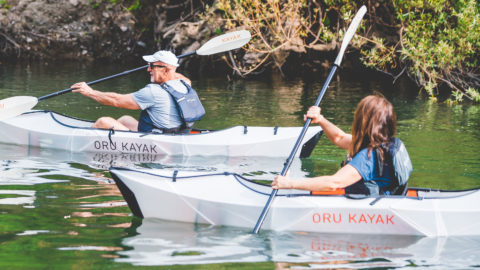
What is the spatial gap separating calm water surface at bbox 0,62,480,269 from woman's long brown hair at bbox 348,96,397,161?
2.32ft

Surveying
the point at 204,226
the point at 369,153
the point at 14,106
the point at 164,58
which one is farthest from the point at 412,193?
the point at 14,106

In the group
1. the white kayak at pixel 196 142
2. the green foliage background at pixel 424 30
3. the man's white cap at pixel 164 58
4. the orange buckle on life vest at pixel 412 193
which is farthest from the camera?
the green foliage background at pixel 424 30

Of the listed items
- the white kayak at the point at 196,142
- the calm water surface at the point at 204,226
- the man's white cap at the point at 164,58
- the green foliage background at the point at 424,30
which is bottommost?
the calm water surface at the point at 204,226

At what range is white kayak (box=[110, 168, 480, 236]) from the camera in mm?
4594

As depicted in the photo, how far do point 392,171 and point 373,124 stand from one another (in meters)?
0.39

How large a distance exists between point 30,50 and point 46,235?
16890 millimetres

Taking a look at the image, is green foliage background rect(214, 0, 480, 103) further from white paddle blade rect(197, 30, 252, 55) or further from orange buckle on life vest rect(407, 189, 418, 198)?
orange buckle on life vest rect(407, 189, 418, 198)

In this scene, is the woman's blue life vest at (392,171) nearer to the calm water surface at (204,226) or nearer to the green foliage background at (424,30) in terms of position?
the calm water surface at (204,226)

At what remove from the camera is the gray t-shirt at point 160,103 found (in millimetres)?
7062

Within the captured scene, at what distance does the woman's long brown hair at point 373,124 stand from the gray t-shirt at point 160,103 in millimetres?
3164

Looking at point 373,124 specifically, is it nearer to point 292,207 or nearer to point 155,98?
point 292,207

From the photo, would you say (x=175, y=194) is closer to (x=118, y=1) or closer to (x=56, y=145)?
(x=56, y=145)

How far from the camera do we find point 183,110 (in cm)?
717

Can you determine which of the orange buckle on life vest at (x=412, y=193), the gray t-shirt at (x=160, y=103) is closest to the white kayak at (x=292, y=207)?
the orange buckle on life vest at (x=412, y=193)
